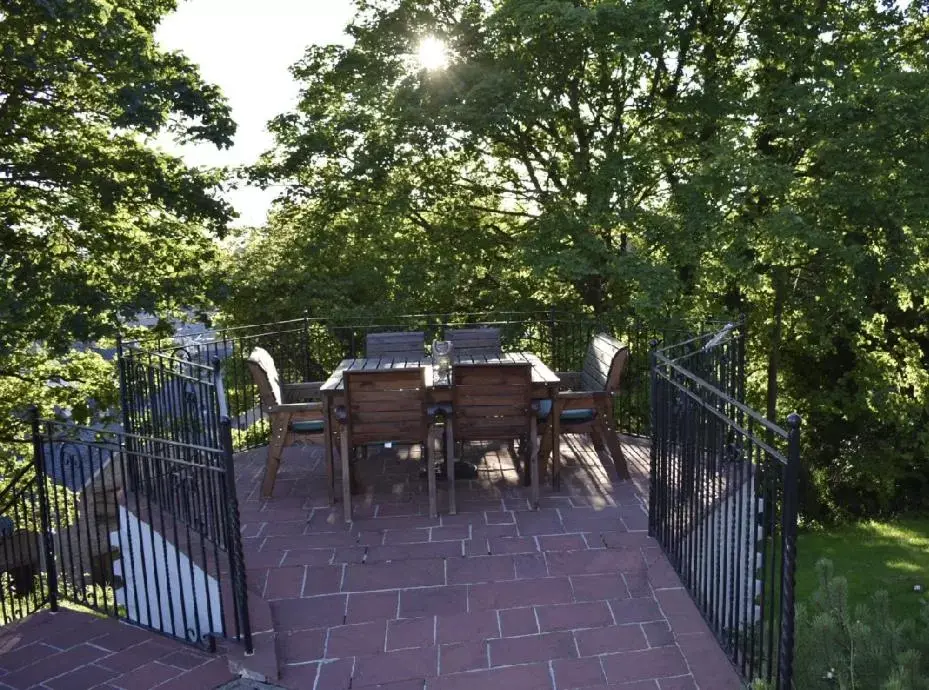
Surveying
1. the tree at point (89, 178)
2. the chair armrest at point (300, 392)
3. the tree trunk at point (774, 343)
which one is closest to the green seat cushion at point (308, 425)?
the chair armrest at point (300, 392)

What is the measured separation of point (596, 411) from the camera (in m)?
6.08

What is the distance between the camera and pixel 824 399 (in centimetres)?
1413

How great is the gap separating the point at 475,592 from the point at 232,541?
1460 millimetres

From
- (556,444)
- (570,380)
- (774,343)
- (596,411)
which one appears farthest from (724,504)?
(774,343)

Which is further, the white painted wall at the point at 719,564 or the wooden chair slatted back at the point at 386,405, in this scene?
the wooden chair slatted back at the point at 386,405

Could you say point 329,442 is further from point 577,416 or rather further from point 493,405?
point 577,416

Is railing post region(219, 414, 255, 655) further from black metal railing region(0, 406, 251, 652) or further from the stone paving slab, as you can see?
the stone paving slab

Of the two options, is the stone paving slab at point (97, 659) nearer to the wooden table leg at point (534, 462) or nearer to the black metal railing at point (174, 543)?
the black metal railing at point (174, 543)

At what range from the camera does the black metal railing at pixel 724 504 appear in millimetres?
2904

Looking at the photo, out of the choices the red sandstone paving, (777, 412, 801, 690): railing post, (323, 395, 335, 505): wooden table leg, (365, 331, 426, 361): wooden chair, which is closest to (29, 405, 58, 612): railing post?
the red sandstone paving

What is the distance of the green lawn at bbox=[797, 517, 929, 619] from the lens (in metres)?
8.30

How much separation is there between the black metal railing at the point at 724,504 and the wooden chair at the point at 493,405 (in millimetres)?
1055

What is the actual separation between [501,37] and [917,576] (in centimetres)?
907

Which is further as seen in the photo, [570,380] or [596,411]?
[570,380]
